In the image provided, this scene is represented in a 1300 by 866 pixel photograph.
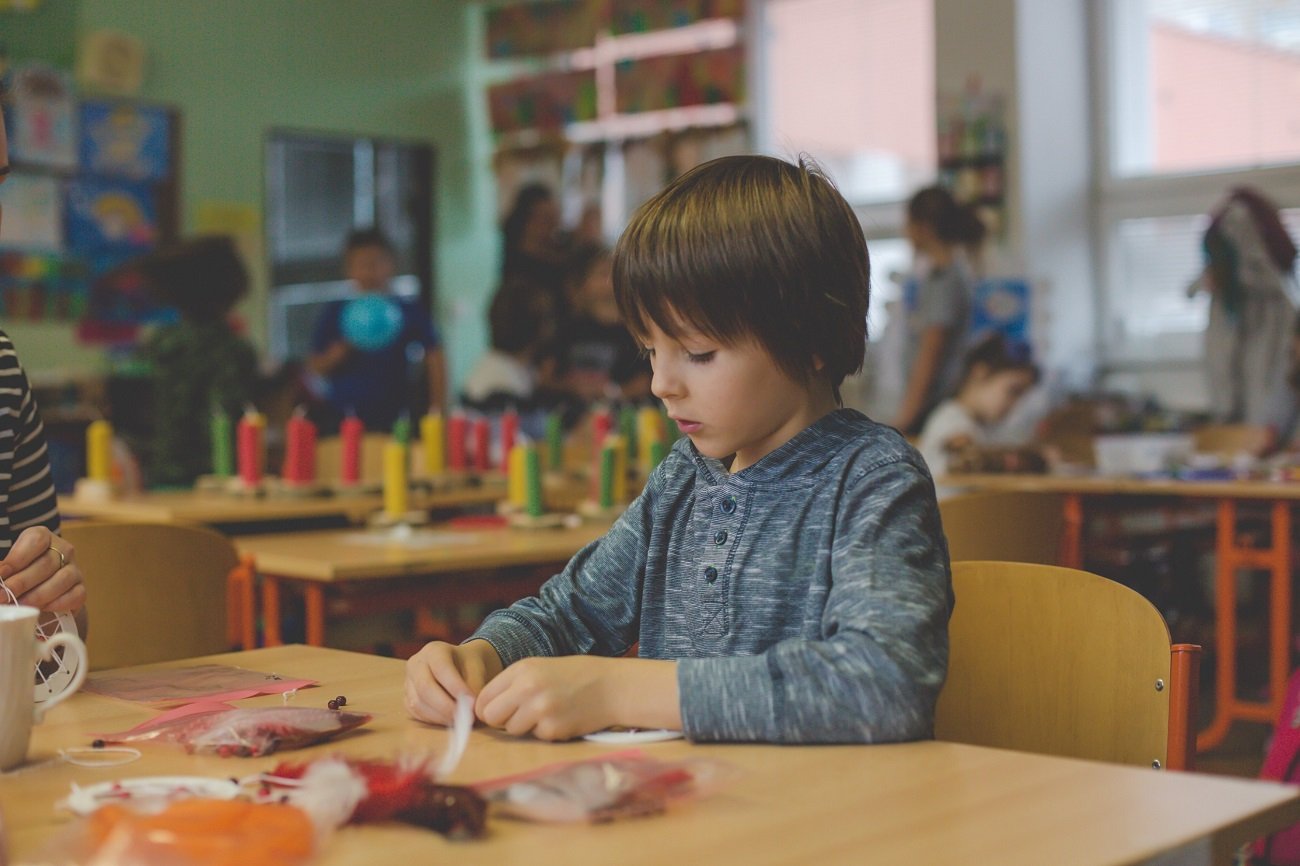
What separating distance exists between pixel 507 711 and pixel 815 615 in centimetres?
27

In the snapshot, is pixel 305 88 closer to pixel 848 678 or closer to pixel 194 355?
pixel 194 355

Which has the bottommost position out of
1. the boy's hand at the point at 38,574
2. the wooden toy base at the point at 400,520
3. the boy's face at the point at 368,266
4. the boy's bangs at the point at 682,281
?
the wooden toy base at the point at 400,520

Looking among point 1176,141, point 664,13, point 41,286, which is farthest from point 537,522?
point 664,13

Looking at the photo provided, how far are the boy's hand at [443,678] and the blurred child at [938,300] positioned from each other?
3889 millimetres

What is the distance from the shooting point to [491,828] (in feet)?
2.68

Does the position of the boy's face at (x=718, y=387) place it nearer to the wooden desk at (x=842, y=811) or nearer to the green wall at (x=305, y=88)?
the wooden desk at (x=842, y=811)

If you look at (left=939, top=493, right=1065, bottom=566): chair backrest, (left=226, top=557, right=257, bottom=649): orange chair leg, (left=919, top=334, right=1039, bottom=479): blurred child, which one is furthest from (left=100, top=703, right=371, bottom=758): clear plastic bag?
(left=919, top=334, right=1039, bottom=479): blurred child

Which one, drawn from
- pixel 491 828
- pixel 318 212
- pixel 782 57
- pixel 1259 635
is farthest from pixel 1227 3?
pixel 491 828

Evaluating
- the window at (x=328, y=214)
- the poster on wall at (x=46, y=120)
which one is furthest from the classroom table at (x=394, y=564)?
the window at (x=328, y=214)

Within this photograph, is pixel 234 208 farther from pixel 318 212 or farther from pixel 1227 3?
pixel 1227 3

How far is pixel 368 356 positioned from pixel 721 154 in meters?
1.96

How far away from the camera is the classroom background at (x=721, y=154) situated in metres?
5.94

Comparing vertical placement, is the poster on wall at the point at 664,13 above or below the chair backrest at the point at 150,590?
above

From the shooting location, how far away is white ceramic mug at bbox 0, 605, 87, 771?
0.97 metres
